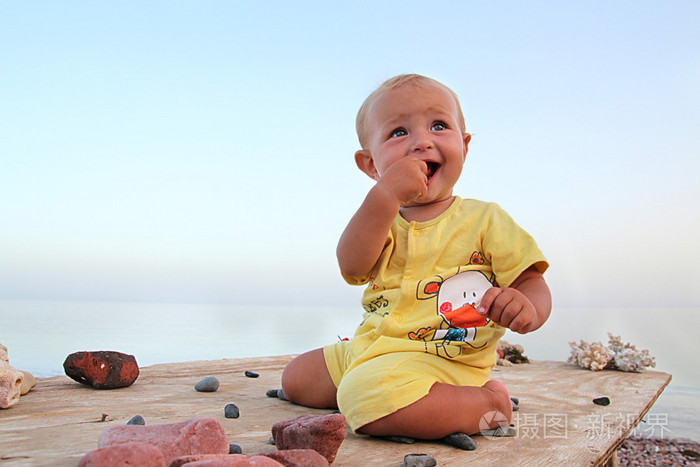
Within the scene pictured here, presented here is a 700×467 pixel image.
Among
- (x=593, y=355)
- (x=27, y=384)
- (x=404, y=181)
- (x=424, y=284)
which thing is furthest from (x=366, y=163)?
(x=593, y=355)

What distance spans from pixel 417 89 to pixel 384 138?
26 cm

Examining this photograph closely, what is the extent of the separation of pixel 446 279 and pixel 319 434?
0.95 metres

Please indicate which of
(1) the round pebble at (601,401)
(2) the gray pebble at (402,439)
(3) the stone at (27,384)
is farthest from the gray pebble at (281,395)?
(1) the round pebble at (601,401)

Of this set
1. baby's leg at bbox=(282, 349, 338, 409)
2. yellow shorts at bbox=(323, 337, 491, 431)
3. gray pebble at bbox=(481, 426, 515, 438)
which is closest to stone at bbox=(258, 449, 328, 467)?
yellow shorts at bbox=(323, 337, 491, 431)

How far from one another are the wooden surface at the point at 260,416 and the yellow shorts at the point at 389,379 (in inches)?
4.4

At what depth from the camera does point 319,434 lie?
1406 mm

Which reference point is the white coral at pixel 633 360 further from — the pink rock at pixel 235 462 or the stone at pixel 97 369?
the pink rock at pixel 235 462

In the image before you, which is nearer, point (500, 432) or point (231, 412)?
point (500, 432)

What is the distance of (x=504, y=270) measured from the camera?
84.2 inches

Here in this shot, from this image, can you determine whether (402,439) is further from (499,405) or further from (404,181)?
(404,181)

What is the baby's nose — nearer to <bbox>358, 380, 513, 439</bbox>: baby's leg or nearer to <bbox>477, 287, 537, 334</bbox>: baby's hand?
<bbox>477, 287, 537, 334</bbox>: baby's hand

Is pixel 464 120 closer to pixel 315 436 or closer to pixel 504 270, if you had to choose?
pixel 504 270

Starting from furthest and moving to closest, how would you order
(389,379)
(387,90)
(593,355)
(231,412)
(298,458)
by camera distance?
(593,355)
(387,90)
(231,412)
(389,379)
(298,458)

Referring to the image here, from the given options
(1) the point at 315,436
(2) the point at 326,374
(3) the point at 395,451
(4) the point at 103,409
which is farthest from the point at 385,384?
(4) the point at 103,409
